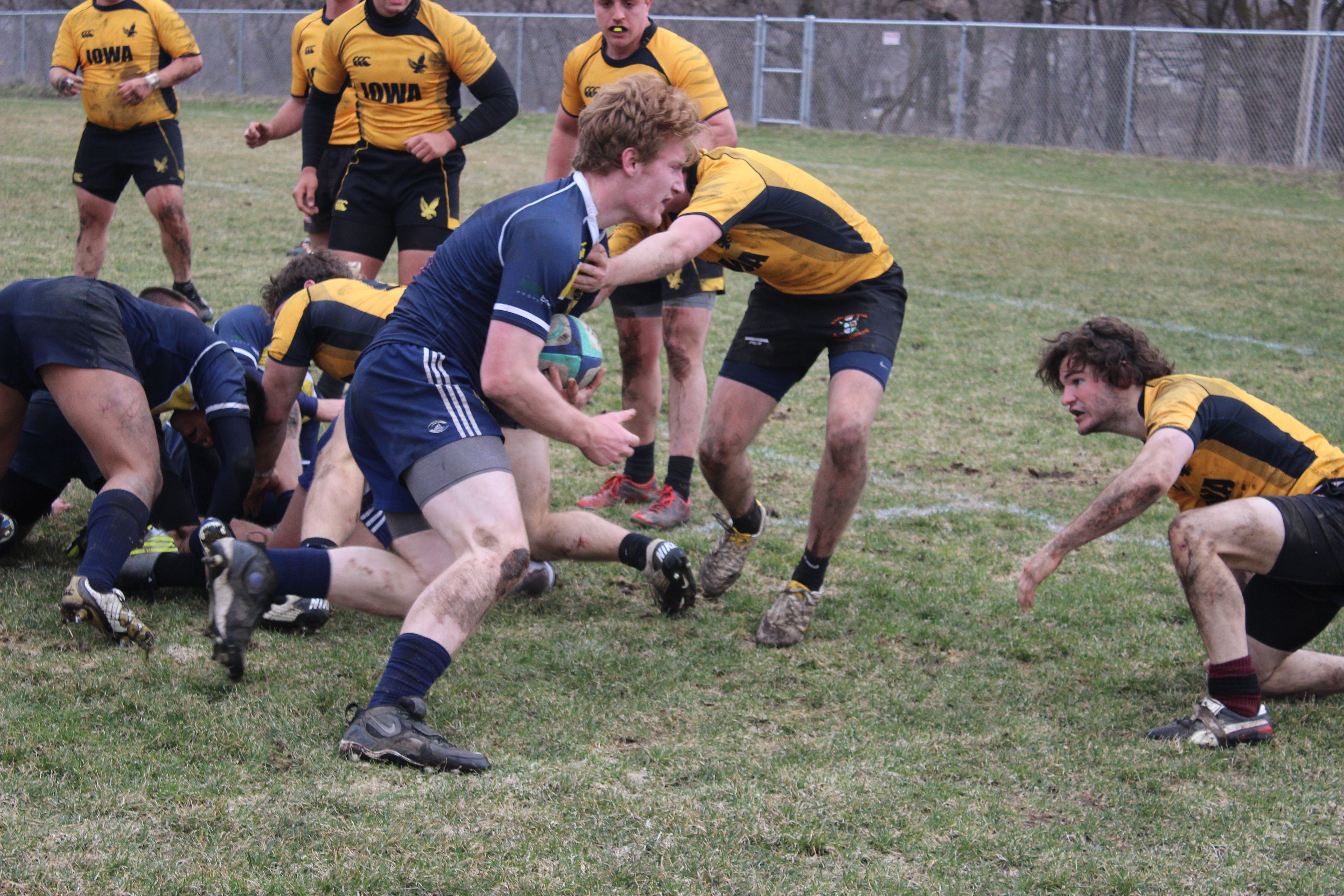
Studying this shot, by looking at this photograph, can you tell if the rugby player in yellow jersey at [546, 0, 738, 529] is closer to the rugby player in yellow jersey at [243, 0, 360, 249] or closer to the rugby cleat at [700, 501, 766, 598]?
the rugby cleat at [700, 501, 766, 598]

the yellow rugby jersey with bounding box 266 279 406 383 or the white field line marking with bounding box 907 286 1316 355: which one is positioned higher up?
the yellow rugby jersey with bounding box 266 279 406 383

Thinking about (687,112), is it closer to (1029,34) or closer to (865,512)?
(865,512)

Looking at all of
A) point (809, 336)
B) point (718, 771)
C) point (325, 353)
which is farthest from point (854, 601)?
point (325, 353)

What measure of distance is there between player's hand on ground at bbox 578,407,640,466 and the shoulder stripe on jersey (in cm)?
29

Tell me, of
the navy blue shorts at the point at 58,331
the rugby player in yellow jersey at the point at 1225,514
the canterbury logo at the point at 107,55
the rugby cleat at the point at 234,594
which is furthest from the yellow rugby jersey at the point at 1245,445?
the canterbury logo at the point at 107,55

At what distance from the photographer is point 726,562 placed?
4566 mm

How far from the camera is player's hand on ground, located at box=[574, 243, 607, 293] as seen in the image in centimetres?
330

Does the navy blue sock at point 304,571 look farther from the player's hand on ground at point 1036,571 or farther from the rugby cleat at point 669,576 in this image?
the player's hand on ground at point 1036,571

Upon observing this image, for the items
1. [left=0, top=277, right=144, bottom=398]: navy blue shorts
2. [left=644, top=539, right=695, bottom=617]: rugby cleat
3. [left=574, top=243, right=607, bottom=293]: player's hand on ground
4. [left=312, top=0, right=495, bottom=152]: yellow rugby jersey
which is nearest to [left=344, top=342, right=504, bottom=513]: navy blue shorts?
[left=574, top=243, right=607, bottom=293]: player's hand on ground

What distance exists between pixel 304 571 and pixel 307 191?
3.58 metres

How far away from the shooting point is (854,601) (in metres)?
4.51

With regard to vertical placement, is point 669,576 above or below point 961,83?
below

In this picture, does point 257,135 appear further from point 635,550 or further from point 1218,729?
point 1218,729

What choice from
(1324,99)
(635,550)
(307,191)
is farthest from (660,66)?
(1324,99)
